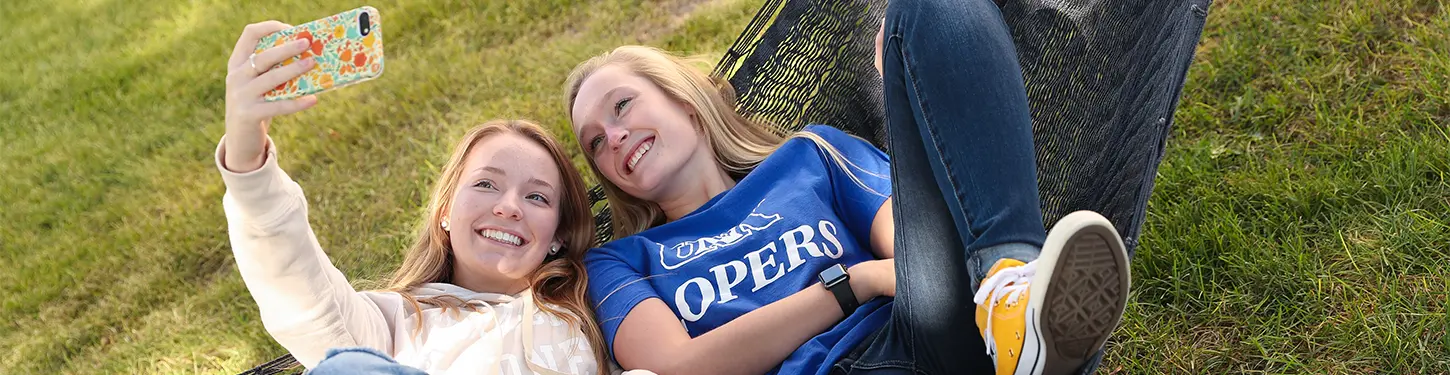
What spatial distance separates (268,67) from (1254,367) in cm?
171

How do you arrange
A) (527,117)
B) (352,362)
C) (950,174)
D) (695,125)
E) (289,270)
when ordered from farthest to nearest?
(527,117) < (695,125) < (289,270) < (950,174) < (352,362)

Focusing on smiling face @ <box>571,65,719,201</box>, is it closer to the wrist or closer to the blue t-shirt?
the blue t-shirt

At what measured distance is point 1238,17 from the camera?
2.97 meters

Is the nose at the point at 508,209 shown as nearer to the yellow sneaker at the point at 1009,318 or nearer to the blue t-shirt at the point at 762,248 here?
the blue t-shirt at the point at 762,248

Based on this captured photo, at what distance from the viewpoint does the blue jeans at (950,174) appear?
5.07 feet

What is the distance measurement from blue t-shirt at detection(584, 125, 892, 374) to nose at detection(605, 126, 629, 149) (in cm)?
18

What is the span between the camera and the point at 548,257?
85.7 inches

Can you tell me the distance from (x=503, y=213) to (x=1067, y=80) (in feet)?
3.36

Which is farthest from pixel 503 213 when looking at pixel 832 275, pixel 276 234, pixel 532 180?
pixel 832 275

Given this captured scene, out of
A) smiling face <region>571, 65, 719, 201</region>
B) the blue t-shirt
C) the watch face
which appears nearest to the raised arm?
the blue t-shirt

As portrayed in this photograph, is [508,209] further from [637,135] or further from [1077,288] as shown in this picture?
[1077,288]

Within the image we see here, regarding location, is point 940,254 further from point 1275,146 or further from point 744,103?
point 1275,146

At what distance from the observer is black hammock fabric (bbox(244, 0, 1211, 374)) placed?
1907mm

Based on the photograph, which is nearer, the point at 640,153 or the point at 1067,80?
the point at 1067,80
